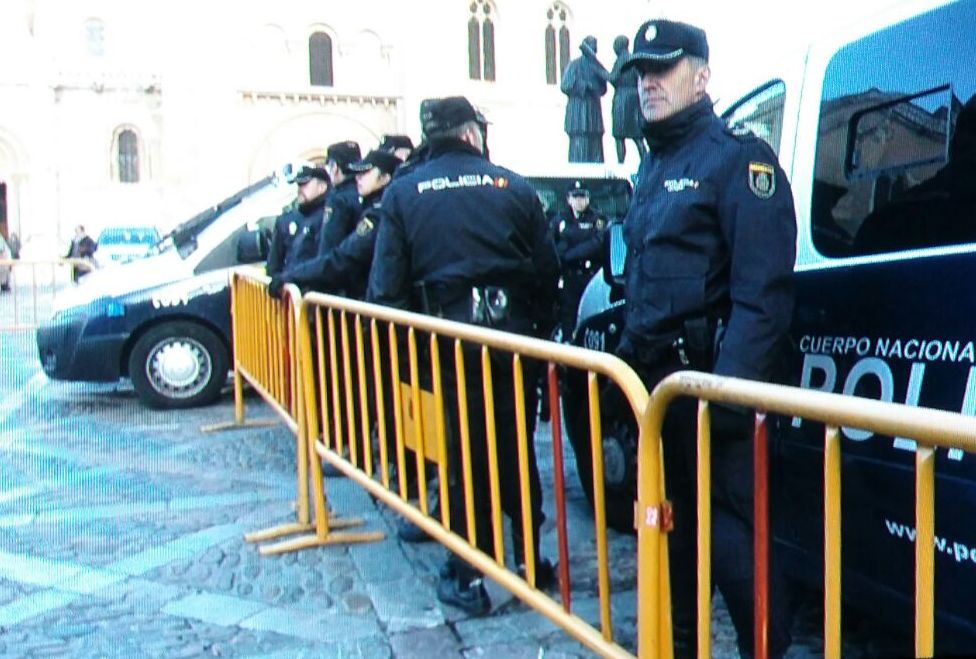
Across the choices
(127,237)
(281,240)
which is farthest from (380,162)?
(127,237)

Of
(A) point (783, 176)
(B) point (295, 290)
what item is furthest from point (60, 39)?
(A) point (783, 176)

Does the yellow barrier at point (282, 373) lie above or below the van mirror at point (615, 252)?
below

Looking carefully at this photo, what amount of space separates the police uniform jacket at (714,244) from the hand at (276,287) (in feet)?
9.15

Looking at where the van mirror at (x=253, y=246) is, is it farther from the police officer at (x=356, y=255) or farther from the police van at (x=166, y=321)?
the police officer at (x=356, y=255)

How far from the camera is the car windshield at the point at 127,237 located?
2795cm

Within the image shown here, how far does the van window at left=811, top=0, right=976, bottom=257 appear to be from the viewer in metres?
2.76

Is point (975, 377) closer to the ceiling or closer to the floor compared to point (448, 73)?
closer to the floor

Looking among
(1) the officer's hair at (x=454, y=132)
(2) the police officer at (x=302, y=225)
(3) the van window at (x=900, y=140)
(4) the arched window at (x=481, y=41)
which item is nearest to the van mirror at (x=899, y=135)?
(3) the van window at (x=900, y=140)

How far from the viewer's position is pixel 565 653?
3480 mm

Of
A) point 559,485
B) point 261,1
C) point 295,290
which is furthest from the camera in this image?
point 261,1

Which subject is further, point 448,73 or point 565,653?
point 448,73

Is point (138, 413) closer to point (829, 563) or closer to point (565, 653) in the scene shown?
point (565, 653)

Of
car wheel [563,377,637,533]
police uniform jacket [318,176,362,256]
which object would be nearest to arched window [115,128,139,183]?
police uniform jacket [318,176,362,256]

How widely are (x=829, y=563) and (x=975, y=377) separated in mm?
818
